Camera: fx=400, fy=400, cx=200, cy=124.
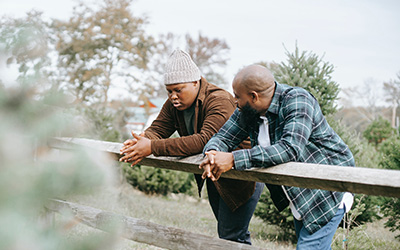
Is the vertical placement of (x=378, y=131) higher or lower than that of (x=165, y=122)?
lower

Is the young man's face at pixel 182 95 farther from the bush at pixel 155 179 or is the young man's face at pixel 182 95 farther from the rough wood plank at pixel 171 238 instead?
the bush at pixel 155 179

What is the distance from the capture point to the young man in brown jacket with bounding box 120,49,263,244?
253 cm

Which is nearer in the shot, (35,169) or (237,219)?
(35,169)

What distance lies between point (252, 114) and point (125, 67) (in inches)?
1033

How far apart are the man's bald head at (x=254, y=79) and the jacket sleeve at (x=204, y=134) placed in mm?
475

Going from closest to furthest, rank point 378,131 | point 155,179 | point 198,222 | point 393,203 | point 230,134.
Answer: point 230,134 → point 393,203 → point 198,222 → point 155,179 → point 378,131

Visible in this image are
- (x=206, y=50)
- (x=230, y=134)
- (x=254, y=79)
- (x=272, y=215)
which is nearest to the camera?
(x=254, y=79)

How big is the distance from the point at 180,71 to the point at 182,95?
172 mm

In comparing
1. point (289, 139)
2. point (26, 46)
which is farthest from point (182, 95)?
point (26, 46)

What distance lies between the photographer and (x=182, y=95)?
2760 millimetres

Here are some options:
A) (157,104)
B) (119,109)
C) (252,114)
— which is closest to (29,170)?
(252,114)

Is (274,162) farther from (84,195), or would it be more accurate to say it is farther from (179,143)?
(84,195)

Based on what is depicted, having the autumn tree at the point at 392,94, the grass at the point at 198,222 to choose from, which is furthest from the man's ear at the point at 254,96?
the autumn tree at the point at 392,94

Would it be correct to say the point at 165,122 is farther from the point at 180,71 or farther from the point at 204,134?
the point at 204,134
